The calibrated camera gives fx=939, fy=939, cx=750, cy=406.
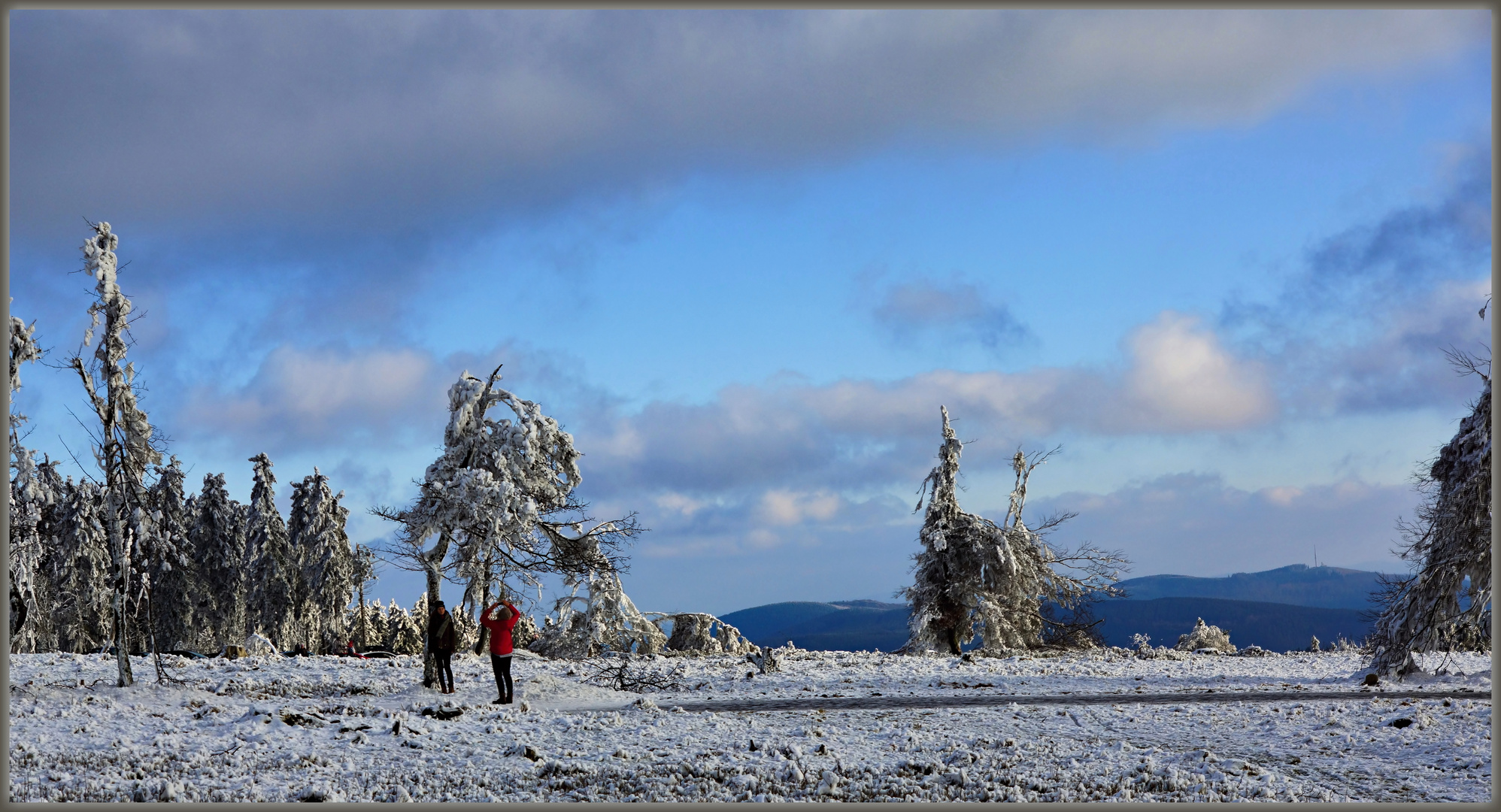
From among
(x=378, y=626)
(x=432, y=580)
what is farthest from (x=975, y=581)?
(x=378, y=626)

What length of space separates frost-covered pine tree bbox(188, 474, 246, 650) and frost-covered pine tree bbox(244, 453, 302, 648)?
1.23 meters

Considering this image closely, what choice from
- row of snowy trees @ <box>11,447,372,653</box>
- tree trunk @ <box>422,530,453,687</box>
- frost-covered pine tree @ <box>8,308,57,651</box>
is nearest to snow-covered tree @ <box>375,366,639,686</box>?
tree trunk @ <box>422,530,453,687</box>

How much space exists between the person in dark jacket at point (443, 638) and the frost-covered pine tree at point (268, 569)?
35.9 metres

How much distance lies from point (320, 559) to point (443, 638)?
35.8 m

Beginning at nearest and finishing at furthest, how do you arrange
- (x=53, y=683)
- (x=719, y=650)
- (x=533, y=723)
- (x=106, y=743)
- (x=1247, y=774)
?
(x=1247, y=774), (x=106, y=743), (x=533, y=723), (x=53, y=683), (x=719, y=650)

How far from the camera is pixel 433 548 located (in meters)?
20.8

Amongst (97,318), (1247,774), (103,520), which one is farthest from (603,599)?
(1247,774)

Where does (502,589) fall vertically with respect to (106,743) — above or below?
above

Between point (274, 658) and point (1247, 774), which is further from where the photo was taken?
point (274, 658)

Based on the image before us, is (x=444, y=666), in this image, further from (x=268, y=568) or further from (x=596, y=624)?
(x=268, y=568)

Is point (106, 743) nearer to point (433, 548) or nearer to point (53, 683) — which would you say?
point (53, 683)

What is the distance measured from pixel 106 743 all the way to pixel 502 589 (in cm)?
822

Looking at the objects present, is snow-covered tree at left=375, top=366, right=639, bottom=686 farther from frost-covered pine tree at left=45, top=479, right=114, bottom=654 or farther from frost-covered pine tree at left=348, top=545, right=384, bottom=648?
frost-covered pine tree at left=45, top=479, right=114, bottom=654

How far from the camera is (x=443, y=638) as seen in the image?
1925 cm
